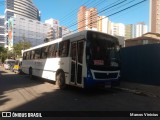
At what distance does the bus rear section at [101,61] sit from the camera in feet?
36.6

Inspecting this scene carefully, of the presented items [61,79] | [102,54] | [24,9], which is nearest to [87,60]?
[102,54]

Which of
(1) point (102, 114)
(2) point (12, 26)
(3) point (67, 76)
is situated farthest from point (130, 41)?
(2) point (12, 26)

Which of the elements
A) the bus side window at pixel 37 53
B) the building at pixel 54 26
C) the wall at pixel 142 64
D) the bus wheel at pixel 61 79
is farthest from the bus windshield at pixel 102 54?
the building at pixel 54 26

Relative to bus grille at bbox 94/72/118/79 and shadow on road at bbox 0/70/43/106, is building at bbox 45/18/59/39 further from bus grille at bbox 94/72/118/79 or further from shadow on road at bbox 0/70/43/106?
bus grille at bbox 94/72/118/79

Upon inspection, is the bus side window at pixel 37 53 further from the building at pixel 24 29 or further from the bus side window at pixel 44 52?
the building at pixel 24 29

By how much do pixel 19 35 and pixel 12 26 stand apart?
23.2ft

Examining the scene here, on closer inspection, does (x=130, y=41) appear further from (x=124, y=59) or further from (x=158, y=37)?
(x=124, y=59)

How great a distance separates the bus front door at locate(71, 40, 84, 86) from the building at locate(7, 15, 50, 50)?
109952 millimetres

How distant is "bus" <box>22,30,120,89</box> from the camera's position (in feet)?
36.8

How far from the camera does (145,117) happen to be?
23.7 feet

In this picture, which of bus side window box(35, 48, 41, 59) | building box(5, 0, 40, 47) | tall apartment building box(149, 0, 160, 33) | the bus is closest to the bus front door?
the bus

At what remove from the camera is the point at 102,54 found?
38.1 ft

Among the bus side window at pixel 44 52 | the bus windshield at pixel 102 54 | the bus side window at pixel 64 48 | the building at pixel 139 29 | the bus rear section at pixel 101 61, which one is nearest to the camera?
the bus rear section at pixel 101 61

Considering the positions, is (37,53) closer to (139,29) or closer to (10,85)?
(10,85)
